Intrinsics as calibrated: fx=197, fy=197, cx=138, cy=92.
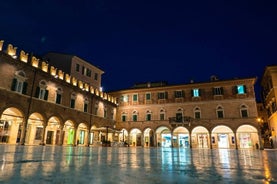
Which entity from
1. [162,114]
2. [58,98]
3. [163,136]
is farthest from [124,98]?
[58,98]

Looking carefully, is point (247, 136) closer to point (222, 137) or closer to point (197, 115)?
point (222, 137)

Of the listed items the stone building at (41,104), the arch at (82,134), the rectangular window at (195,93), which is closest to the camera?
the stone building at (41,104)

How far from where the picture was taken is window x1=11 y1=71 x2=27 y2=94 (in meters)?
17.0

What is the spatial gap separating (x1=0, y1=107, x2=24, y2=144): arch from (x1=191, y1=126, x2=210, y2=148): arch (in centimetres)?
2241

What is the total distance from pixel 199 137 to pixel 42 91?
2232cm

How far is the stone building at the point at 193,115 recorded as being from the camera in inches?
1092

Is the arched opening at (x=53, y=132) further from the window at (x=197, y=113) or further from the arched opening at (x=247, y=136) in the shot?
the arched opening at (x=247, y=136)

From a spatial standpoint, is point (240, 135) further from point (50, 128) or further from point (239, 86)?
point (50, 128)

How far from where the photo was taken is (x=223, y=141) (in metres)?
28.4

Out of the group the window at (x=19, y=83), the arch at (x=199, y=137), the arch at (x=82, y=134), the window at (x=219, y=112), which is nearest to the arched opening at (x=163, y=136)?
the arch at (x=199, y=137)

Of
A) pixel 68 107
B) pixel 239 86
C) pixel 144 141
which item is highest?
pixel 239 86

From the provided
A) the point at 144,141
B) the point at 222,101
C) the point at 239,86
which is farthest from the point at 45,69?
the point at 239,86

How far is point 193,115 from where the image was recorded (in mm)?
29922

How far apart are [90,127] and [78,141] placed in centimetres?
249
